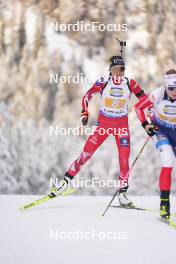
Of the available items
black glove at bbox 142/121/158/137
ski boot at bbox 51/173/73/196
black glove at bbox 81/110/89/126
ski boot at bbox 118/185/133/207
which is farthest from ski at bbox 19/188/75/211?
black glove at bbox 142/121/158/137

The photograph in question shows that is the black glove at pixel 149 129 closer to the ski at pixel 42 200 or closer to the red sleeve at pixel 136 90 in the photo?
the red sleeve at pixel 136 90

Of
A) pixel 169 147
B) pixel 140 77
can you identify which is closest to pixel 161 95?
pixel 169 147

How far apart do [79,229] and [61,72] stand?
5.52 feet

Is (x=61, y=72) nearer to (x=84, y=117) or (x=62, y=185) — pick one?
(x=84, y=117)

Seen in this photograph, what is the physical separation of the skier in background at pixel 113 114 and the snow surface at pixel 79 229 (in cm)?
22

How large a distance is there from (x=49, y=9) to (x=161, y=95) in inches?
65.9

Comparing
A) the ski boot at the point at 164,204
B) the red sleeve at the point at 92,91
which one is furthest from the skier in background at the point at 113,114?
the ski boot at the point at 164,204

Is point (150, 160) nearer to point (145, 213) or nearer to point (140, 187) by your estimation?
point (140, 187)

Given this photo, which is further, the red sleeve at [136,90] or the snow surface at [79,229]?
the red sleeve at [136,90]

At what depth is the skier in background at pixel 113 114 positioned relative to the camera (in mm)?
4113

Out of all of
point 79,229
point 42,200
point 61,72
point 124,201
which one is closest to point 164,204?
point 124,201

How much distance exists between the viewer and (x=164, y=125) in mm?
3961

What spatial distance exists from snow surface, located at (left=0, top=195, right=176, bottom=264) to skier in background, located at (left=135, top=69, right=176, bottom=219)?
0.79ft

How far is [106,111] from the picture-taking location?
416 cm
